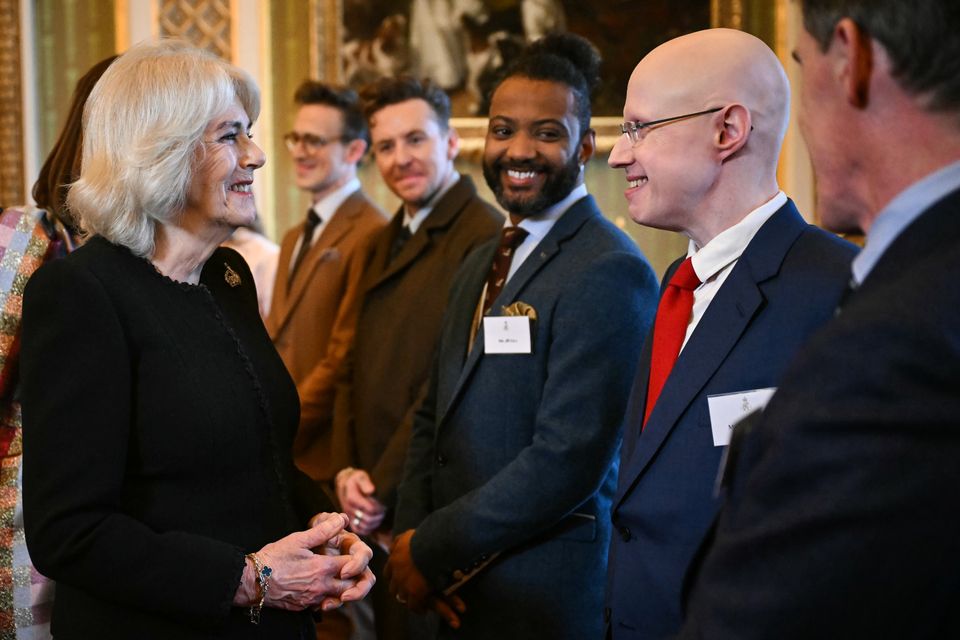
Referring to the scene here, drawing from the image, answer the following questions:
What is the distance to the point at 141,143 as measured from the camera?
2.02 m

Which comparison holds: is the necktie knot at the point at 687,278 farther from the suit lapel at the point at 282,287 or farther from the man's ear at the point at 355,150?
the man's ear at the point at 355,150

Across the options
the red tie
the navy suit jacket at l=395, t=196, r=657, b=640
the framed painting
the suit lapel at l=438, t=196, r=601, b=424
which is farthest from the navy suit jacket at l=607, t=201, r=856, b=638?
the framed painting

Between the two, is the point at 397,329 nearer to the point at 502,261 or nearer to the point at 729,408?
the point at 502,261

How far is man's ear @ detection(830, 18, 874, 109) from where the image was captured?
43.4 inches

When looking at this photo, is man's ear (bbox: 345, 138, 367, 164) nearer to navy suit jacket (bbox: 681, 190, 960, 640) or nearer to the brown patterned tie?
the brown patterned tie

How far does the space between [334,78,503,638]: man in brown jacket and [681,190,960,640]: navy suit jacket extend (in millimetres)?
2318

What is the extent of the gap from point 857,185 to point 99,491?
1.32 metres

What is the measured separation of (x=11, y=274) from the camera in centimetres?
230

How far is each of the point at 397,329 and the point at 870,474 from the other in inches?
110

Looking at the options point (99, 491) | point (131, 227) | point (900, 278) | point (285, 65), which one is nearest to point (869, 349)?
point (900, 278)

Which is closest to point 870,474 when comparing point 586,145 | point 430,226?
point 586,145

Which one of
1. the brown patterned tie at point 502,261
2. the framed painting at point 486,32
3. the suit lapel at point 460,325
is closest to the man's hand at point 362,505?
the suit lapel at point 460,325

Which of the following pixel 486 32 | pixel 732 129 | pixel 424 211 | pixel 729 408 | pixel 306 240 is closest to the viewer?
pixel 729 408

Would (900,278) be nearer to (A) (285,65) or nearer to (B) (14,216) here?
(B) (14,216)
